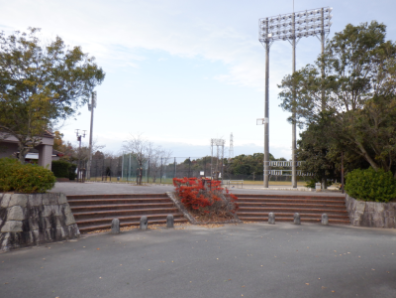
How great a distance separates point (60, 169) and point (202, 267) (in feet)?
76.8

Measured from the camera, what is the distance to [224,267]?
22.0 feet

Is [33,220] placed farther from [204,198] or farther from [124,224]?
[204,198]

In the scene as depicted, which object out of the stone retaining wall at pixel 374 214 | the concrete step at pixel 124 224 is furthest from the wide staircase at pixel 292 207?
the concrete step at pixel 124 224

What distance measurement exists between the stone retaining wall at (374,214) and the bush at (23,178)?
472 inches

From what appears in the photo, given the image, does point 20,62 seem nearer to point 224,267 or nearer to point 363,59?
point 224,267

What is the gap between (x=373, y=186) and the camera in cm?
1305

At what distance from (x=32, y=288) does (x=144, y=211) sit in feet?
23.6

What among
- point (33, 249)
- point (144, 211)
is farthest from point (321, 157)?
point (33, 249)

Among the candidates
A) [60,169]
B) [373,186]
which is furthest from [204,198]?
[60,169]

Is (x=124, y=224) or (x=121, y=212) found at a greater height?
(x=121, y=212)

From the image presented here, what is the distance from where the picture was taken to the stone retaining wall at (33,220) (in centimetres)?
793

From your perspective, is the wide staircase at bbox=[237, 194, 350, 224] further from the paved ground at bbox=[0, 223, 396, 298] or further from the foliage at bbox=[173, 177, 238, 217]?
the paved ground at bbox=[0, 223, 396, 298]

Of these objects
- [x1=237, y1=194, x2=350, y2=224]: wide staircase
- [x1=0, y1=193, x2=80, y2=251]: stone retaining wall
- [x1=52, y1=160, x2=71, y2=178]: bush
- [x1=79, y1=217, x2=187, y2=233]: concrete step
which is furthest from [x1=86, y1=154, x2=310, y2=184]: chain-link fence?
[x1=0, y1=193, x2=80, y2=251]: stone retaining wall

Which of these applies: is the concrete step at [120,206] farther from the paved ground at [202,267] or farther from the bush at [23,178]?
the bush at [23,178]
